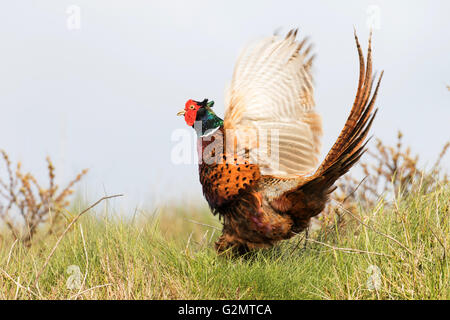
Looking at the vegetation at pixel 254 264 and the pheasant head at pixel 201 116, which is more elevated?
the pheasant head at pixel 201 116

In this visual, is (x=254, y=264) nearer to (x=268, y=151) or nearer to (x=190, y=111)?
(x=268, y=151)

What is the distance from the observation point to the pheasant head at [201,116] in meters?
3.81

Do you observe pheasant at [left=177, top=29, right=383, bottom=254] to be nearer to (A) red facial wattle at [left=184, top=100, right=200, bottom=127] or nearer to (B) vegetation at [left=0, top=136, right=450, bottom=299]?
(A) red facial wattle at [left=184, top=100, right=200, bottom=127]

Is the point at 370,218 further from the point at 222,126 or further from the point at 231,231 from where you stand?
the point at 222,126

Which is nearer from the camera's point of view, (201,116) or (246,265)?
(246,265)

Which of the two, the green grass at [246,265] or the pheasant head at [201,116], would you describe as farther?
the pheasant head at [201,116]

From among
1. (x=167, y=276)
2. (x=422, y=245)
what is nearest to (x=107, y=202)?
(x=167, y=276)

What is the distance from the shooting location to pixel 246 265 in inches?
144

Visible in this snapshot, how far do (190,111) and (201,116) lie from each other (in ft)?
0.31

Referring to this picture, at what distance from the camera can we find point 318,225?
17.1ft

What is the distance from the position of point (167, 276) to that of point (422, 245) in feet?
5.87

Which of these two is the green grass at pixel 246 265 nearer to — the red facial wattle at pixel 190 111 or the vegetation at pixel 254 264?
the vegetation at pixel 254 264

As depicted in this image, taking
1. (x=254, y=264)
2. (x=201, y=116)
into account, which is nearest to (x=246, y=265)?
(x=254, y=264)

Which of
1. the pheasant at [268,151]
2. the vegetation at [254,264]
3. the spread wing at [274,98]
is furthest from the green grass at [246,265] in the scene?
the spread wing at [274,98]
